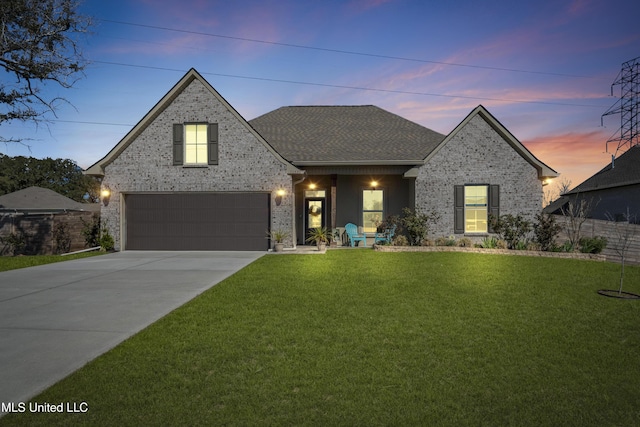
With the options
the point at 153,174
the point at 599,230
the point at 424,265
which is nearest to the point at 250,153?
the point at 153,174

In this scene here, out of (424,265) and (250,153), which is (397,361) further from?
(250,153)

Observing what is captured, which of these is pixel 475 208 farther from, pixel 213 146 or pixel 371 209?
pixel 213 146

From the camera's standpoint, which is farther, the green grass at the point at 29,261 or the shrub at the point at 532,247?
the shrub at the point at 532,247

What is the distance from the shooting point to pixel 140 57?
19266mm

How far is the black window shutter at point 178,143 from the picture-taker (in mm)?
14891

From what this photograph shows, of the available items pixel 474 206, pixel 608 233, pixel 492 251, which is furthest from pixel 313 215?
pixel 608 233

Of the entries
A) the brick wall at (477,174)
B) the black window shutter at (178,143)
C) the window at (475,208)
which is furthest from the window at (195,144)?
the window at (475,208)

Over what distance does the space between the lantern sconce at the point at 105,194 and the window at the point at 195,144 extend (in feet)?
11.2

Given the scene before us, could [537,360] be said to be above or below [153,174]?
below

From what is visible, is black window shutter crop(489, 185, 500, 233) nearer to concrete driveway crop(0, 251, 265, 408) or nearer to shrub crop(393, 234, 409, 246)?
shrub crop(393, 234, 409, 246)

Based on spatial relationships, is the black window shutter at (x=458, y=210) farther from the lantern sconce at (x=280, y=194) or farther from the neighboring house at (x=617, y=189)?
the neighboring house at (x=617, y=189)

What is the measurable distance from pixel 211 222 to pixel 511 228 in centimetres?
1224

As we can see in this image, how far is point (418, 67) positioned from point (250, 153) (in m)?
10.8

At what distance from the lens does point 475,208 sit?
15547mm
